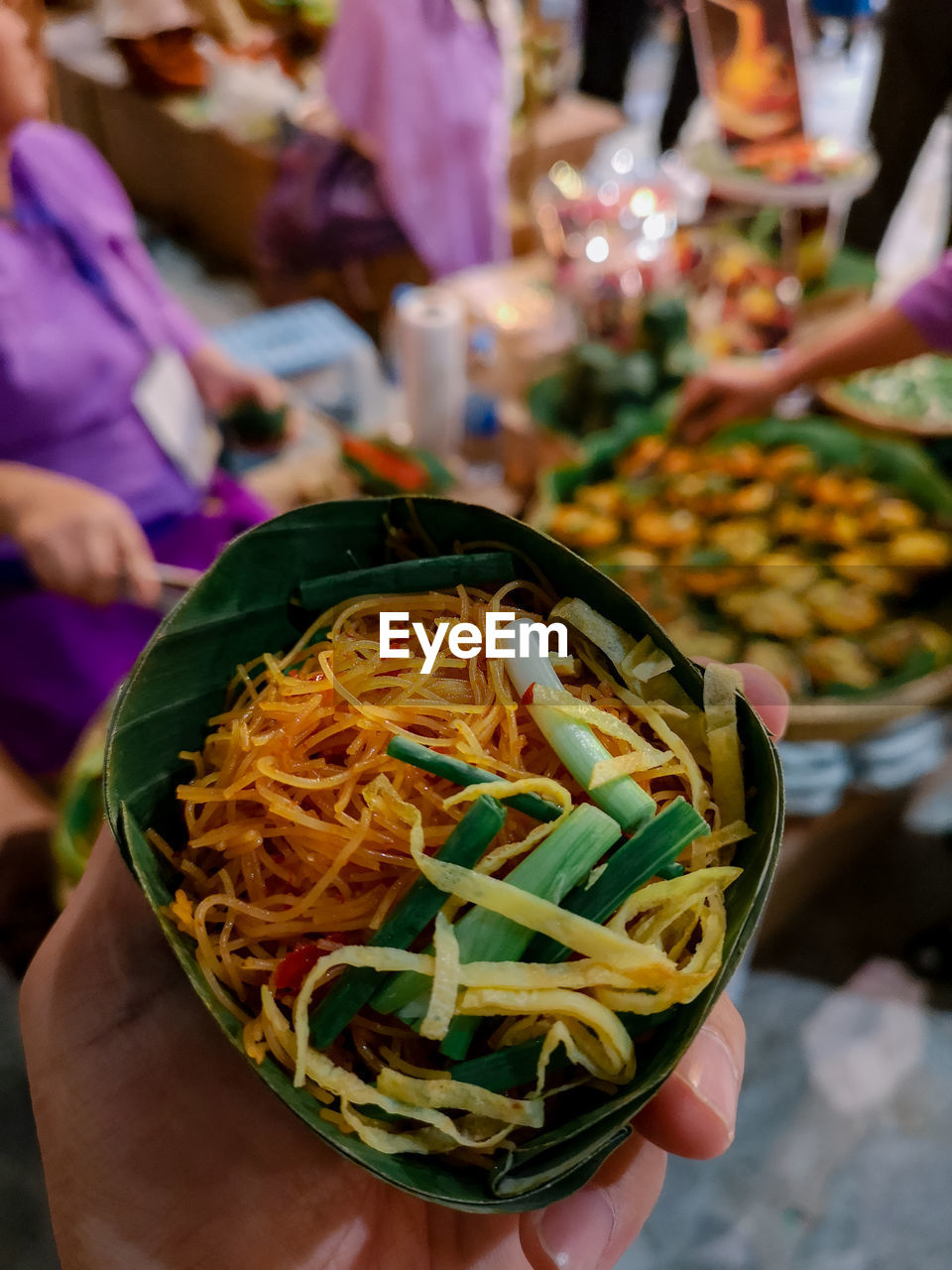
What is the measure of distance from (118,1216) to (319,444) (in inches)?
69.8

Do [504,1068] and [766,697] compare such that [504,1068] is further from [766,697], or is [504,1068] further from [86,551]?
[86,551]

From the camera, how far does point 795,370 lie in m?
1.79

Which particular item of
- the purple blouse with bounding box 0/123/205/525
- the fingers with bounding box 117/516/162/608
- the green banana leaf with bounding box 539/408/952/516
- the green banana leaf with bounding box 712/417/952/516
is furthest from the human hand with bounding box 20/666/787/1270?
the green banana leaf with bounding box 712/417/952/516

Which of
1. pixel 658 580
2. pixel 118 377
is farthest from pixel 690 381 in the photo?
pixel 118 377

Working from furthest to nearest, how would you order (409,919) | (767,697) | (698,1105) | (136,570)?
(136,570) < (767,697) < (698,1105) < (409,919)

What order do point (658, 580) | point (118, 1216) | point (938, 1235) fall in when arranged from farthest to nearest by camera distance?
1. point (658, 580)
2. point (938, 1235)
3. point (118, 1216)

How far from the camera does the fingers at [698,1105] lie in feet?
2.26

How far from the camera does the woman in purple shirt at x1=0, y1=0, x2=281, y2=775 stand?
1302mm

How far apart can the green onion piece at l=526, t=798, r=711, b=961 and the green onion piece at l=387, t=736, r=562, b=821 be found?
5 cm

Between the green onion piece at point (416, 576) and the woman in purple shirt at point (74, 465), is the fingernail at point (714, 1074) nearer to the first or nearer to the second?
the green onion piece at point (416, 576)

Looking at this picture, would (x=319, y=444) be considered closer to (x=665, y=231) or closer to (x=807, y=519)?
(x=665, y=231)

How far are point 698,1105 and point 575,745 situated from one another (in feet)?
1.11

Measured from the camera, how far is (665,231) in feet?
7.21

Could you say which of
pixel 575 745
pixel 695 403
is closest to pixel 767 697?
pixel 575 745
